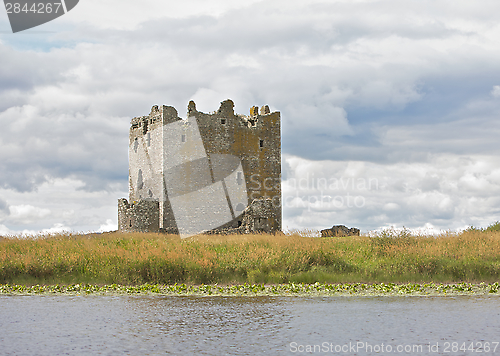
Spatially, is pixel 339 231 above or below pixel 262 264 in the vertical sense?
above

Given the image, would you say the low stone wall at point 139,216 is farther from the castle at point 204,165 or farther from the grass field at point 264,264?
the grass field at point 264,264

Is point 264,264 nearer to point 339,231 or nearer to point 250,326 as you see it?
point 250,326

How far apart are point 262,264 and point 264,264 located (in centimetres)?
7

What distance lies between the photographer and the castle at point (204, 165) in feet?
143

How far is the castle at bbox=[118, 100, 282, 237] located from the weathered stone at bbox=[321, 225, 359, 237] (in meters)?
4.53

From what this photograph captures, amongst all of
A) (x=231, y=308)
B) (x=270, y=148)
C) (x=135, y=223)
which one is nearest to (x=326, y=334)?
(x=231, y=308)

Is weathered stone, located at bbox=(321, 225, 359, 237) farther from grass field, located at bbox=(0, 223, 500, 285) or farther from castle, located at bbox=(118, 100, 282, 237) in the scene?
grass field, located at bbox=(0, 223, 500, 285)

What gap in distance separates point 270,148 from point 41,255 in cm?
3026

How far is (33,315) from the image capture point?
1191 centimetres

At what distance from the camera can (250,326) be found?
1034 cm

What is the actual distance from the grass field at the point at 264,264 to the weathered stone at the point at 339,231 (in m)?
16.3

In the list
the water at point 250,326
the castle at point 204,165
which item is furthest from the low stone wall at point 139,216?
the water at point 250,326

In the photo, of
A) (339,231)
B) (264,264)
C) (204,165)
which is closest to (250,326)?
(264,264)

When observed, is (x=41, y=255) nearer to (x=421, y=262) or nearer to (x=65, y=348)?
(x=65, y=348)
